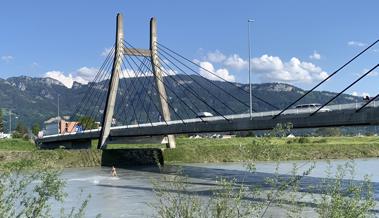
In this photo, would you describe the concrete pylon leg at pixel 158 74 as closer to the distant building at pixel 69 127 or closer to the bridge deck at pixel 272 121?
the bridge deck at pixel 272 121

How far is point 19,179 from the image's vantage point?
10008mm

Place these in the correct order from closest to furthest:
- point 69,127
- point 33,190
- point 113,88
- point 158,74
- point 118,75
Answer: point 33,190 → point 113,88 → point 158,74 → point 118,75 → point 69,127

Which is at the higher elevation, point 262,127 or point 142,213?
point 262,127

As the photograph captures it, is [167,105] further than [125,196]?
Yes

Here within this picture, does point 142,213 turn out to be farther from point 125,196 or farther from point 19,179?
point 19,179

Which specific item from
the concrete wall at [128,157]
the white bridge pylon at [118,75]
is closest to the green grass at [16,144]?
the concrete wall at [128,157]

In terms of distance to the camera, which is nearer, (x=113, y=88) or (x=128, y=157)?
(x=113, y=88)

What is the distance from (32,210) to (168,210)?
2.23 m

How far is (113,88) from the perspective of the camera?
66.8 m

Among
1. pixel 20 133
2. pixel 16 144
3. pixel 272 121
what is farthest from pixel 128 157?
pixel 20 133

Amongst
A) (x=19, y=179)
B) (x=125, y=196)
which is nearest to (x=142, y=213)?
(x=125, y=196)

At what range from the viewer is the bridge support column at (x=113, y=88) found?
6709 centimetres

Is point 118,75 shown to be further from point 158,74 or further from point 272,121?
point 272,121

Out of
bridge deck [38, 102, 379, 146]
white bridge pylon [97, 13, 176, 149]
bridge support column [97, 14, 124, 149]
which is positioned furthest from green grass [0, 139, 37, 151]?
bridge deck [38, 102, 379, 146]
